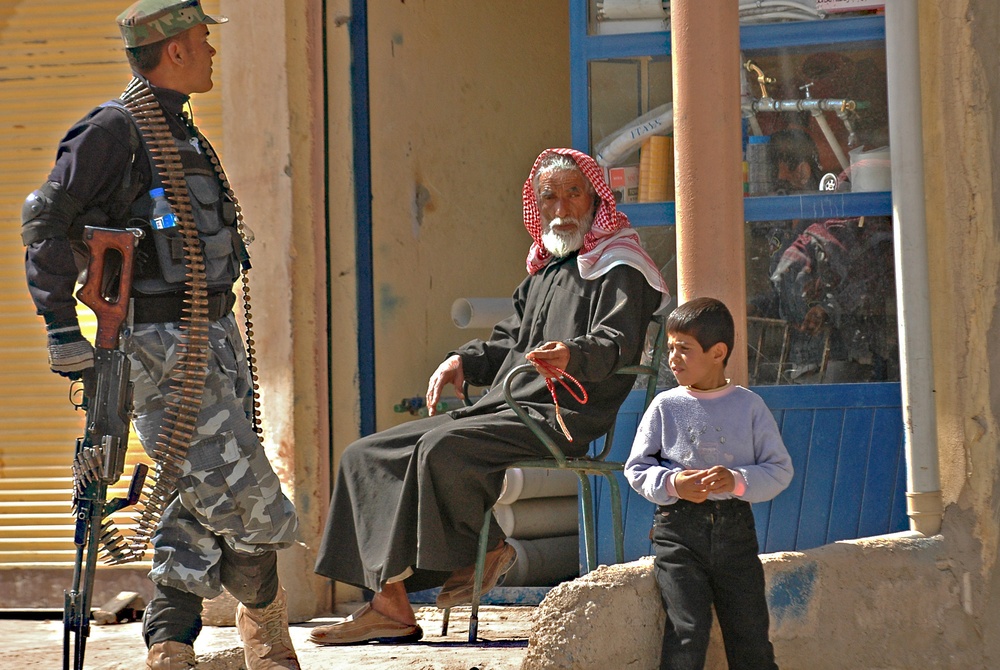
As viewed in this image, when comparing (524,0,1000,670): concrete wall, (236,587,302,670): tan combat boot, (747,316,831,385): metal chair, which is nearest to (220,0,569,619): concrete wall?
(236,587,302,670): tan combat boot

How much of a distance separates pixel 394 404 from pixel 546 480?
819mm

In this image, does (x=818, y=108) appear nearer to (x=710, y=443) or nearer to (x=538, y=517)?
(x=710, y=443)

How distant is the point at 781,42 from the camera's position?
15.2 ft

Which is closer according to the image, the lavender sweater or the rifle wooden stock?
the lavender sweater

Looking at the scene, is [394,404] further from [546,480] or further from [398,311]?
[546,480]

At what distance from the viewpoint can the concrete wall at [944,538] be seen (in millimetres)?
3496

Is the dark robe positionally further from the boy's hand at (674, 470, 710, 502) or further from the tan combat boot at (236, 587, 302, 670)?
the boy's hand at (674, 470, 710, 502)

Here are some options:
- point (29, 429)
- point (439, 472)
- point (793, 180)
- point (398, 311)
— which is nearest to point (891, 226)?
point (793, 180)

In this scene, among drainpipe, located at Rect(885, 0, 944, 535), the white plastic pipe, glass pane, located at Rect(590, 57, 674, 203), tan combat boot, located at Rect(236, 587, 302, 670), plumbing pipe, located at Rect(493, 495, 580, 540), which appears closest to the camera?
tan combat boot, located at Rect(236, 587, 302, 670)

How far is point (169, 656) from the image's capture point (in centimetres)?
364

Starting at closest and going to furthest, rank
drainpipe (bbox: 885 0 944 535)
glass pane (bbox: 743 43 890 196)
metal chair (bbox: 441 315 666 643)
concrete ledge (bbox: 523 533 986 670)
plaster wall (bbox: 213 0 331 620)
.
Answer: concrete ledge (bbox: 523 533 986 670)
drainpipe (bbox: 885 0 944 535)
metal chair (bbox: 441 315 666 643)
glass pane (bbox: 743 43 890 196)
plaster wall (bbox: 213 0 331 620)

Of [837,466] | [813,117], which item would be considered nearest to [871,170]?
[813,117]

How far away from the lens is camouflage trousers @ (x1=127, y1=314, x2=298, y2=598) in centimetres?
369

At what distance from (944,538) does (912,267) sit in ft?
2.86
